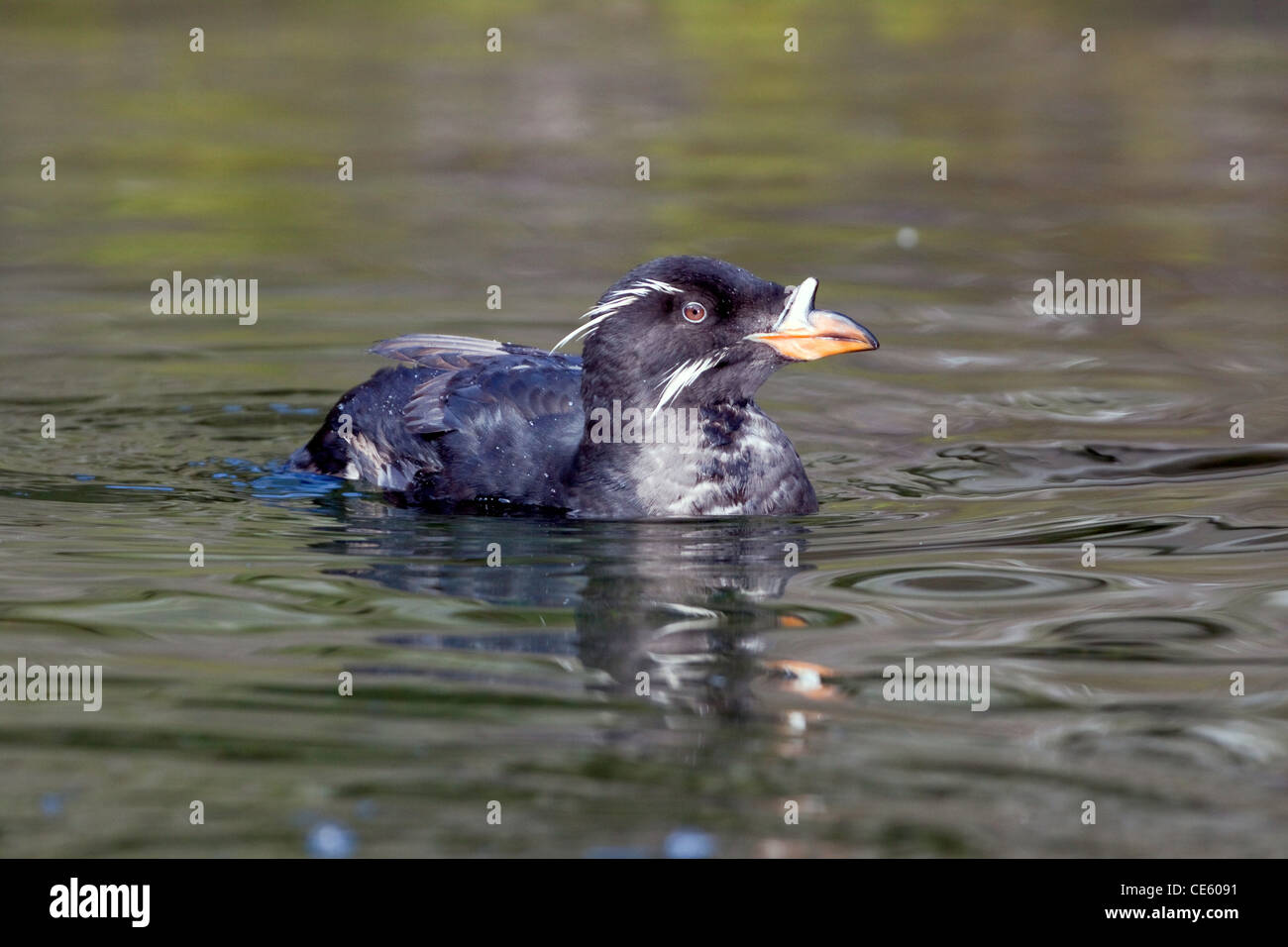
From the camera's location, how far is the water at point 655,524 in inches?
195

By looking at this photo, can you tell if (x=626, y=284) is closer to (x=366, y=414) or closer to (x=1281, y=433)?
(x=366, y=414)

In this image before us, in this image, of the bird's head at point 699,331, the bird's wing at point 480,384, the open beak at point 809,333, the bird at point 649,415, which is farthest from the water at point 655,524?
the open beak at point 809,333

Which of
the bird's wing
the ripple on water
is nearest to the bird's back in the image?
the bird's wing

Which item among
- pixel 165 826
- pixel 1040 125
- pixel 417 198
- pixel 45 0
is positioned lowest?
pixel 165 826

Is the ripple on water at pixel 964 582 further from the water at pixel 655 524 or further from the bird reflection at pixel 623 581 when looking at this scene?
the bird reflection at pixel 623 581

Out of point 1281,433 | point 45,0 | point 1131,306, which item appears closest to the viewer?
point 1281,433

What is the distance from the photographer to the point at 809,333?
23.7 ft

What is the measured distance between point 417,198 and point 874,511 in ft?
26.9

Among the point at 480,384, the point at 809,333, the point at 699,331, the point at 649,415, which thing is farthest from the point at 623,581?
the point at 480,384

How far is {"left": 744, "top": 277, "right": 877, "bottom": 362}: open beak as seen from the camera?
23.6 feet

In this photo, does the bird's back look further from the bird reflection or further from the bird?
the bird reflection

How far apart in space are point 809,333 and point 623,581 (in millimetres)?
1287

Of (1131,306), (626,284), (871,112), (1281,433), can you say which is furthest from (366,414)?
(871,112)

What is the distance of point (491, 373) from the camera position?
8.11 metres
